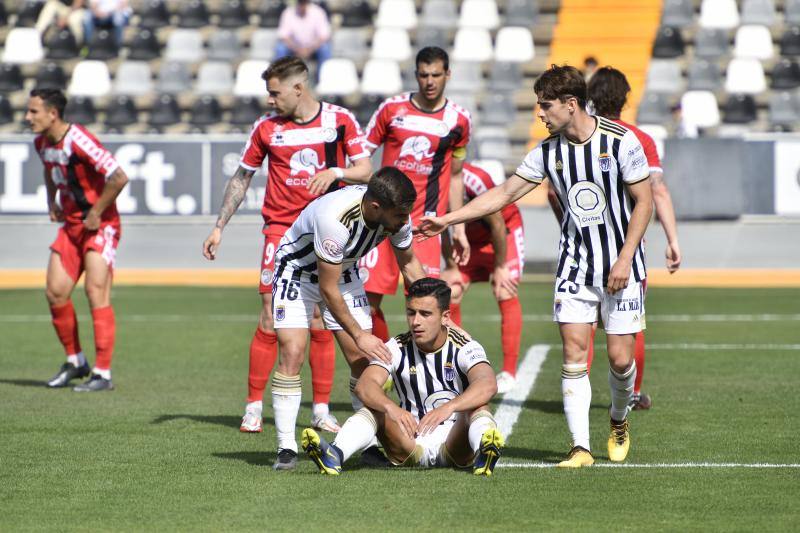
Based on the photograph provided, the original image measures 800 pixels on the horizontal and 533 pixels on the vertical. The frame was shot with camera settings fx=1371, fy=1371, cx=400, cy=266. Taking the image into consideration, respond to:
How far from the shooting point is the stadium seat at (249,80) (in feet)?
79.7

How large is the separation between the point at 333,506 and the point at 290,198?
299cm

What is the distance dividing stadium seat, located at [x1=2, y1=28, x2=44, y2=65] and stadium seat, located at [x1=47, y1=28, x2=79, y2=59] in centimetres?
21

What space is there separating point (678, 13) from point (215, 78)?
8.74 m

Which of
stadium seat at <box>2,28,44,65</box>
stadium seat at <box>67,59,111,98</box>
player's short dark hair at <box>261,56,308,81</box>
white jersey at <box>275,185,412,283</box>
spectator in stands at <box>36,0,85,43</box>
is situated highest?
spectator in stands at <box>36,0,85,43</box>

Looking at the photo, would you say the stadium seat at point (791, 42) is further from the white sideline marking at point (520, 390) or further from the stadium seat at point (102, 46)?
the white sideline marking at point (520, 390)

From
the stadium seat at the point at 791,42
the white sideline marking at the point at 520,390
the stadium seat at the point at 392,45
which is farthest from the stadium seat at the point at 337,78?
the white sideline marking at the point at 520,390

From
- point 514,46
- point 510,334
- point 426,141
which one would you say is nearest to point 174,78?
point 514,46

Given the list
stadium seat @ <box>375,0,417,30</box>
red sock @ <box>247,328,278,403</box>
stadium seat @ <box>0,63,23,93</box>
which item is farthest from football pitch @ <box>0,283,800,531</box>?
stadium seat @ <box>375,0,417,30</box>

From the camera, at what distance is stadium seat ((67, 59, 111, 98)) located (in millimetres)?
24906

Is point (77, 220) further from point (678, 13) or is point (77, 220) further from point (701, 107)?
point (678, 13)

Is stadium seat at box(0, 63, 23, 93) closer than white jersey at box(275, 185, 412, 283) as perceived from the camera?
No

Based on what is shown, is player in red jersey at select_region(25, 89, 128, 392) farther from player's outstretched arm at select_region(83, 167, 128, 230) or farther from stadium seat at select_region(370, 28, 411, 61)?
stadium seat at select_region(370, 28, 411, 61)

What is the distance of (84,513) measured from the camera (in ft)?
19.4

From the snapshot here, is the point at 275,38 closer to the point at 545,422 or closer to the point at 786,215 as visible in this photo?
the point at 786,215
